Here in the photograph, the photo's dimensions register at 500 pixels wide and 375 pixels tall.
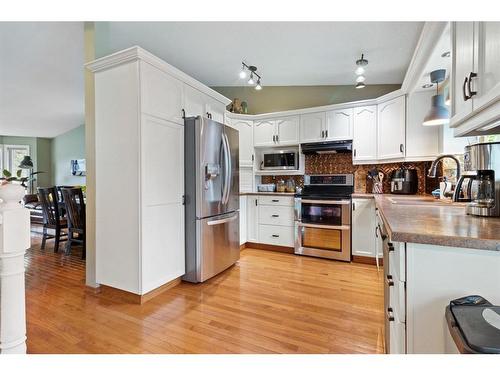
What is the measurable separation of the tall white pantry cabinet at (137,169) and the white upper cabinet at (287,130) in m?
1.90

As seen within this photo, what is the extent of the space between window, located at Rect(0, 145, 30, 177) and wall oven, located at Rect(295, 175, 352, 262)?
8.64 m

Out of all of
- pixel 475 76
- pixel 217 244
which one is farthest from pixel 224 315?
pixel 475 76

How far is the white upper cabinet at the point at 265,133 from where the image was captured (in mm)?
4109

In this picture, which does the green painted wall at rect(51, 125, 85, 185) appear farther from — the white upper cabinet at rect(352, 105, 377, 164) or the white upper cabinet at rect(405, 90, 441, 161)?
the white upper cabinet at rect(405, 90, 441, 161)

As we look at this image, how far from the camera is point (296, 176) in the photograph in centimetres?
429

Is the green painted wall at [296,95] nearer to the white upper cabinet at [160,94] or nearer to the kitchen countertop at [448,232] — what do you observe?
the white upper cabinet at [160,94]

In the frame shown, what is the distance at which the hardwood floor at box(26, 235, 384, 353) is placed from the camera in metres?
1.68

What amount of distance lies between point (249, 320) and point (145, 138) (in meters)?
1.74

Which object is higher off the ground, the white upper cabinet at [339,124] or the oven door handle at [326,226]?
the white upper cabinet at [339,124]

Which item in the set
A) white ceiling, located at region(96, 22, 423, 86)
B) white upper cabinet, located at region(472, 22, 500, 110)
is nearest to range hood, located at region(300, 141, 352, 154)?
white ceiling, located at region(96, 22, 423, 86)

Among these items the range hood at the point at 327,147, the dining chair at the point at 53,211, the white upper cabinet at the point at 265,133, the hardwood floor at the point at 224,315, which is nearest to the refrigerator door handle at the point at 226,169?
the hardwood floor at the point at 224,315

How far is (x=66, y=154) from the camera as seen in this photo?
25.0 feet
